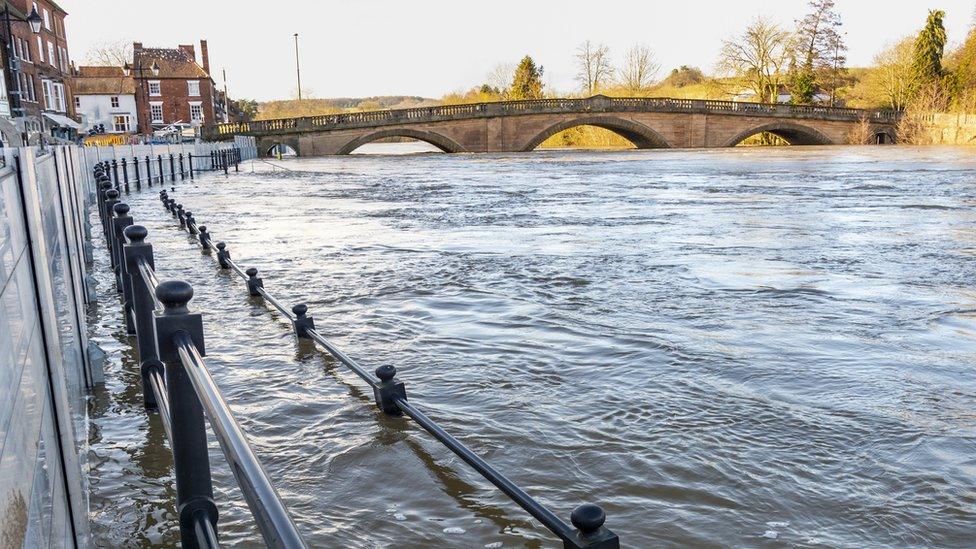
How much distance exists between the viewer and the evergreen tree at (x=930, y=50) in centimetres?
7075

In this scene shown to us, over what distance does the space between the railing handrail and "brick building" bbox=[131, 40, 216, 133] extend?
78.7 m

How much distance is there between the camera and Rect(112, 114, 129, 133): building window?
7475 cm

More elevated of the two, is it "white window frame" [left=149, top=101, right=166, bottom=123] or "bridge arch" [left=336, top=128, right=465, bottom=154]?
"white window frame" [left=149, top=101, right=166, bottom=123]

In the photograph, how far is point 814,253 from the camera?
1043 centimetres

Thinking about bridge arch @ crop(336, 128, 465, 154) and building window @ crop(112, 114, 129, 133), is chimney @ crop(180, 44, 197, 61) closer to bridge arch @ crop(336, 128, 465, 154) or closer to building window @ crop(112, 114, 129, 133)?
building window @ crop(112, 114, 129, 133)

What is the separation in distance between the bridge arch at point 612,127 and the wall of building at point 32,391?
190ft

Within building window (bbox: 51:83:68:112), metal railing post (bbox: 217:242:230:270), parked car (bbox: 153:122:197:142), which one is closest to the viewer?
metal railing post (bbox: 217:242:230:270)

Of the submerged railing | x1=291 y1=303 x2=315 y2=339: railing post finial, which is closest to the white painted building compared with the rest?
the submerged railing

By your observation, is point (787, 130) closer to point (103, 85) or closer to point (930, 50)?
point (930, 50)

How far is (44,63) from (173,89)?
23945mm

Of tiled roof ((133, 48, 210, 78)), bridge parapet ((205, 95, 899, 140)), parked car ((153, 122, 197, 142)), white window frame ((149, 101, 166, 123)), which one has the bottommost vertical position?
parked car ((153, 122, 197, 142))

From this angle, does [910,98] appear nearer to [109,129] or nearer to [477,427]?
[109,129]

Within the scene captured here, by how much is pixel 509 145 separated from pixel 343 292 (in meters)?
53.8

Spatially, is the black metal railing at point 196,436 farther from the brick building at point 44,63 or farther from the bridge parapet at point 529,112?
the bridge parapet at point 529,112
